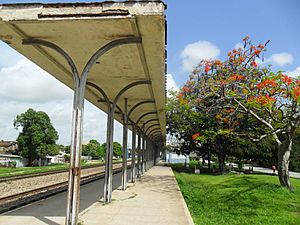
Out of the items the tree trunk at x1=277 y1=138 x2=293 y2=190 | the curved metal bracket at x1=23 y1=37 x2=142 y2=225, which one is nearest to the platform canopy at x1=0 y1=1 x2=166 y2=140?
the curved metal bracket at x1=23 y1=37 x2=142 y2=225

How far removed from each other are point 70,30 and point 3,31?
50.5 inches

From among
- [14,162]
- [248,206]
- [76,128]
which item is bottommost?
[248,206]

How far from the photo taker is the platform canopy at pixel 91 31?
5227 mm

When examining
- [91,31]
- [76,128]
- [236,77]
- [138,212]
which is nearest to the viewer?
[91,31]

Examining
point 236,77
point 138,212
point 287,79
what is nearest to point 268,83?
point 287,79

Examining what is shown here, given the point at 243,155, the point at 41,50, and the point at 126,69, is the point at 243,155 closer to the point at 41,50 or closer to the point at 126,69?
the point at 126,69

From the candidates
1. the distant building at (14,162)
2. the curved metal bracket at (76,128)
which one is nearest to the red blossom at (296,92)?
the curved metal bracket at (76,128)

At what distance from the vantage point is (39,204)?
9062 mm

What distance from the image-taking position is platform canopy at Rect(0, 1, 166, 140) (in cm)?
523

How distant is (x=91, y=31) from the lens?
5867mm

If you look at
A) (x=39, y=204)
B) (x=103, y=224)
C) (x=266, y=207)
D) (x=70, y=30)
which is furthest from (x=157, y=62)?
(x=266, y=207)

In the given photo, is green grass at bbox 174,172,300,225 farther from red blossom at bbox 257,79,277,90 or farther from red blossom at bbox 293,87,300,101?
red blossom at bbox 257,79,277,90

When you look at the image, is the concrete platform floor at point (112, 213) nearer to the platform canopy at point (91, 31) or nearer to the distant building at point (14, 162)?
the platform canopy at point (91, 31)

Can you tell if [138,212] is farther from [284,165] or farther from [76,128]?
[284,165]
